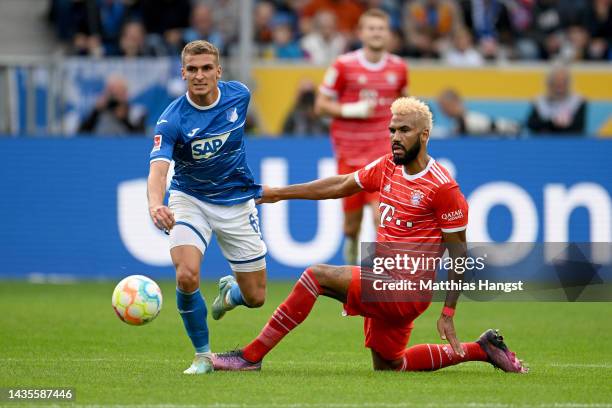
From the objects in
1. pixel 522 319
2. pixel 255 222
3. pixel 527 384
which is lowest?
pixel 522 319

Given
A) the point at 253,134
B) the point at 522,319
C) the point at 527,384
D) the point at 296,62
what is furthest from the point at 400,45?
the point at 527,384

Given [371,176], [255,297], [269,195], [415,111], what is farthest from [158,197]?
[415,111]

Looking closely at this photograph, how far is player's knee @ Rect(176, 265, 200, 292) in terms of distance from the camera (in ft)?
26.3

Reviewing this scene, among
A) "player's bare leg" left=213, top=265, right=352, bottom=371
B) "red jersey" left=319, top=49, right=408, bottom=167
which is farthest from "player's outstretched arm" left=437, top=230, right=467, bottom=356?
"red jersey" left=319, top=49, right=408, bottom=167

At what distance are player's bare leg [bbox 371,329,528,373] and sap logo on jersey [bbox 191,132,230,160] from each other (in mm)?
1767

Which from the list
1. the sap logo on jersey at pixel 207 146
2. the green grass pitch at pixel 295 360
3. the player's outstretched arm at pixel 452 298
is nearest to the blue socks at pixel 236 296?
the green grass pitch at pixel 295 360

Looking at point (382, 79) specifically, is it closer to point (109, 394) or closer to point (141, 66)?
point (141, 66)

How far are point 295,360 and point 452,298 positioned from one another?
66.0 inches

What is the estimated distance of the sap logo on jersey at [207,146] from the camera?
852cm

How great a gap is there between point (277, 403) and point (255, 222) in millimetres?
2445

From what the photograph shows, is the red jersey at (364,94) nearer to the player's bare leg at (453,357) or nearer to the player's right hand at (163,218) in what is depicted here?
the player's bare leg at (453,357)

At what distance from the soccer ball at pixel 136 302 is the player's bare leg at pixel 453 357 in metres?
1.49

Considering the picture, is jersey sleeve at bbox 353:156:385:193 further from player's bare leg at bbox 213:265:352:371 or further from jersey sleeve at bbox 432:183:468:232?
player's bare leg at bbox 213:265:352:371

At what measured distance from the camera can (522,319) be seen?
39.8ft
